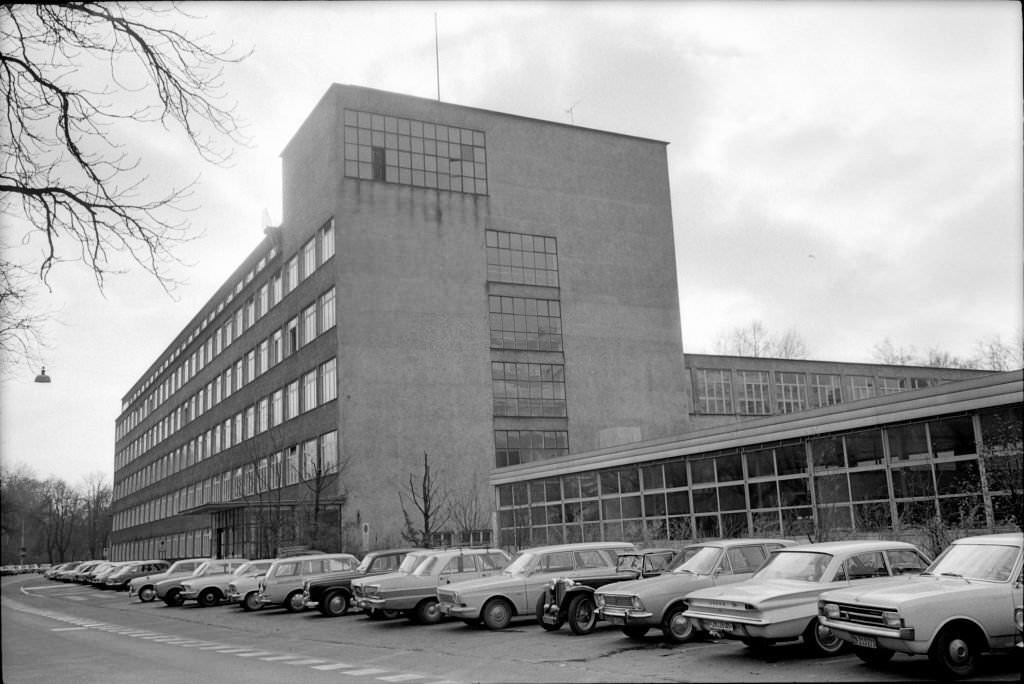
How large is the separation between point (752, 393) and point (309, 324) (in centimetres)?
3090

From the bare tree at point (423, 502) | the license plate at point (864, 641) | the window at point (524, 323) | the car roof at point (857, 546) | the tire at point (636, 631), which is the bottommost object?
the tire at point (636, 631)

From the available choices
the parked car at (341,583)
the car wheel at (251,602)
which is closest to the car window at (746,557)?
the parked car at (341,583)

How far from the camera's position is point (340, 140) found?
52375 mm

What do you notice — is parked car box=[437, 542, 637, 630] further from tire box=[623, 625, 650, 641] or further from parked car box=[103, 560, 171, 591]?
parked car box=[103, 560, 171, 591]

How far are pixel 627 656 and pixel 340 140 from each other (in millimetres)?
42410

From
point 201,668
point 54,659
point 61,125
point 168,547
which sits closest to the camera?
point 61,125

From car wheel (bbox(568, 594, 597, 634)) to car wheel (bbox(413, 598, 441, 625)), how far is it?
563 centimetres

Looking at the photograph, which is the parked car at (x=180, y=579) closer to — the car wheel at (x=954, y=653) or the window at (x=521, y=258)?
the window at (x=521, y=258)

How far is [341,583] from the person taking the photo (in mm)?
27094

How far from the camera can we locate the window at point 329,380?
5100 cm

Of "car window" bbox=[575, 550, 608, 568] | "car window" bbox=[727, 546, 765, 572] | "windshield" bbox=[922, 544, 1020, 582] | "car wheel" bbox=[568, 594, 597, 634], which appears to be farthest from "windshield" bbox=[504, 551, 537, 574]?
"windshield" bbox=[922, 544, 1020, 582]

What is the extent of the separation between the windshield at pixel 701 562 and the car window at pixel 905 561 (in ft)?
10.6

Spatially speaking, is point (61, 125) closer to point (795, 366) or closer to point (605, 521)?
point (605, 521)

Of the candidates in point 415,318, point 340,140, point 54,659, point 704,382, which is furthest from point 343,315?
point 54,659
